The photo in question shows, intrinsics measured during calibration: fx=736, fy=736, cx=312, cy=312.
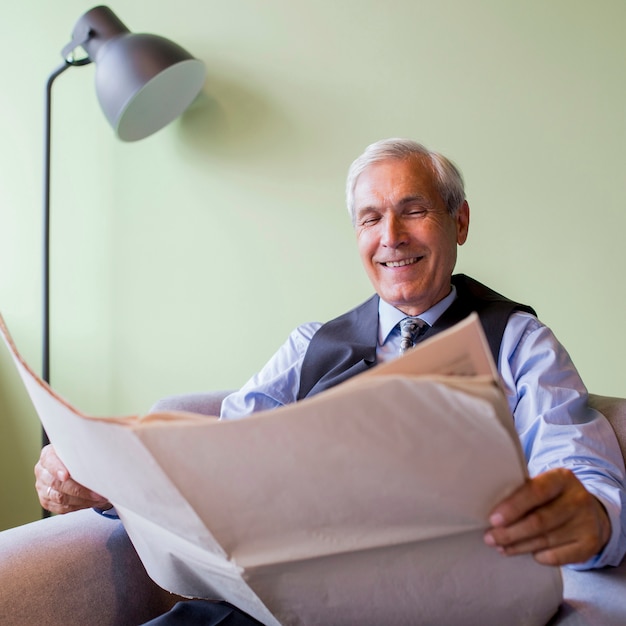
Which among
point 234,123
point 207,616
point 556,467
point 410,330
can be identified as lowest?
point 207,616

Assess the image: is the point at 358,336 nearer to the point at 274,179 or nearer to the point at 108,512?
the point at 108,512

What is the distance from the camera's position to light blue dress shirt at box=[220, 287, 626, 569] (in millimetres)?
904

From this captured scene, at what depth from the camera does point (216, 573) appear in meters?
0.74

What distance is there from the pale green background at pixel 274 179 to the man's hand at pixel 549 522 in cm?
108

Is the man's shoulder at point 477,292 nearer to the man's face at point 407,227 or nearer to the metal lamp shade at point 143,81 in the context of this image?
the man's face at point 407,227

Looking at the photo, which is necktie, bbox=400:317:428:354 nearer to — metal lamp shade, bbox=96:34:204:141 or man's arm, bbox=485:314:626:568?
man's arm, bbox=485:314:626:568

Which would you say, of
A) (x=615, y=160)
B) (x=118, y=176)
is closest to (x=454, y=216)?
(x=615, y=160)

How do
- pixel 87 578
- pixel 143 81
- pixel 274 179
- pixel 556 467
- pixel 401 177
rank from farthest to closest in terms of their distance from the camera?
pixel 274 179 → pixel 143 81 → pixel 401 177 → pixel 87 578 → pixel 556 467

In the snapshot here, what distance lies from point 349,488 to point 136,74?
1.42m

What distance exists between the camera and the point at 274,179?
1962mm

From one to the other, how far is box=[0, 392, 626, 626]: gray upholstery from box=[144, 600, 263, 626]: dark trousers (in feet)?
0.46

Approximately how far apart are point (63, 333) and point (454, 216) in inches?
52.0

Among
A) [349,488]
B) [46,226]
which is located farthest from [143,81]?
[349,488]

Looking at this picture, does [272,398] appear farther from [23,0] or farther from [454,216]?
[23,0]
